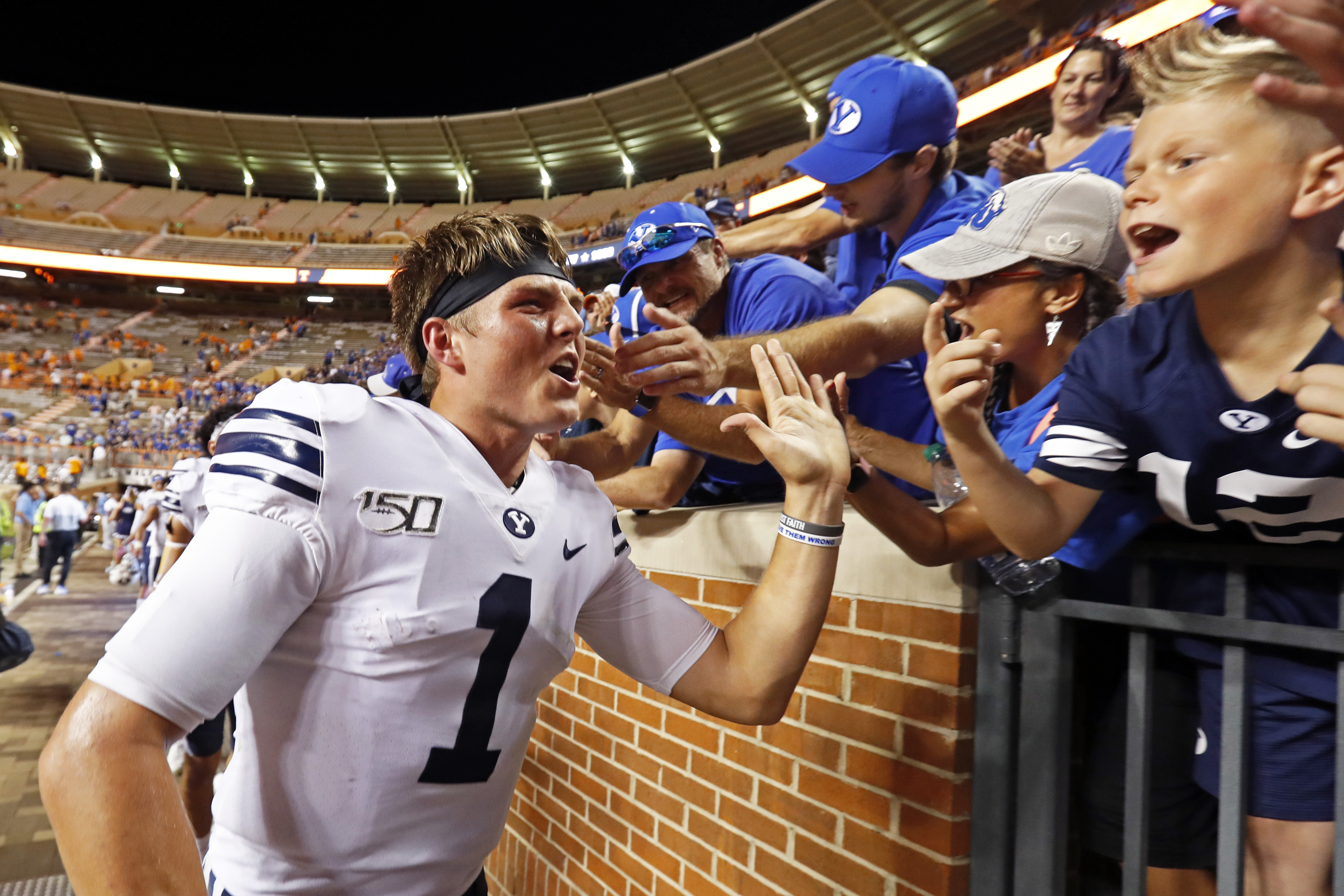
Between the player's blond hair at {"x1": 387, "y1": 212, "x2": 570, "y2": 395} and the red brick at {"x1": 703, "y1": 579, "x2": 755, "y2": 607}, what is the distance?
1099mm

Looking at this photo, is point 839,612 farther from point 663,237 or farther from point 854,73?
point 854,73

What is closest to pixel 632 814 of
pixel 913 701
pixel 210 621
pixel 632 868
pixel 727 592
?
pixel 632 868

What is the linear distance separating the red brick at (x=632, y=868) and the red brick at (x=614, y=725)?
1.26 ft

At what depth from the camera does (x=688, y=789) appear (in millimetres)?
2465

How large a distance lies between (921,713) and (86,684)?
4.94 ft

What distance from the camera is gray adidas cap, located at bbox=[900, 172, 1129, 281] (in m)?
1.66

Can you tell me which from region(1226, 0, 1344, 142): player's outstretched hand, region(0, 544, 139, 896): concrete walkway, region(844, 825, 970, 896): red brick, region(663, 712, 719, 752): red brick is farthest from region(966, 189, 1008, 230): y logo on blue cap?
region(0, 544, 139, 896): concrete walkway

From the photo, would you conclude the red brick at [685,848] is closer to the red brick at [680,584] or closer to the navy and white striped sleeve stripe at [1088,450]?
the red brick at [680,584]

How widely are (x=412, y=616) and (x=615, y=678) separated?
1.76 metres

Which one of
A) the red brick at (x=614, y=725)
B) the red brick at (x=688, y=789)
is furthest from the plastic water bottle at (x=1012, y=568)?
the red brick at (x=614, y=725)

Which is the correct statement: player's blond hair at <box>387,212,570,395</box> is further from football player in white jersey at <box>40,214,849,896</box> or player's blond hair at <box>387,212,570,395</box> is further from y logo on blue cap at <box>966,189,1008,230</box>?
y logo on blue cap at <box>966,189,1008,230</box>

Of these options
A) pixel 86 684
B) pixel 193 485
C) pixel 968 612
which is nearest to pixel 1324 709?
pixel 968 612

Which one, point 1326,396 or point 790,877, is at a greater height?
point 1326,396

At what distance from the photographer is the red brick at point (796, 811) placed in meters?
1.92
